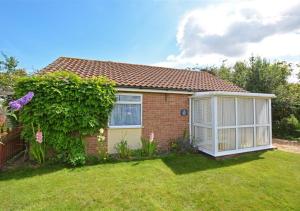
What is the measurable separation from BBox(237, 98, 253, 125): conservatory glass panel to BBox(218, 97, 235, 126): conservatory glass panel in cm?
40

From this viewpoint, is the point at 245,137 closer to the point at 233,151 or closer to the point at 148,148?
the point at 233,151

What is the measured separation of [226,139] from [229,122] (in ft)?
2.81

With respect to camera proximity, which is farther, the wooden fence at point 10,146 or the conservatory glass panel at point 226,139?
the conservatory glass panel at point 226,139

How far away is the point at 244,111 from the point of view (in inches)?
396

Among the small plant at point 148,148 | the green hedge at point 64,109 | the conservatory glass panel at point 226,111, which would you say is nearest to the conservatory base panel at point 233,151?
the conservatory glass panel at point 226,111

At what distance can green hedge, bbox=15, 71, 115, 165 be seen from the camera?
7695 millimetres

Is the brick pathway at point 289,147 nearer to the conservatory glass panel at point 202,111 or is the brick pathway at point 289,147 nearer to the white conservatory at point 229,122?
the white conservatory at point 229,122

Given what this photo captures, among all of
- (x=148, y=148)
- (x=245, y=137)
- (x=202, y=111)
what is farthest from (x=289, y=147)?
(x=148, y=148)

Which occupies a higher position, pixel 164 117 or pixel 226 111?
pixel 226 111

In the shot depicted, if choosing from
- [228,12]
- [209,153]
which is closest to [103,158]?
[209,153]

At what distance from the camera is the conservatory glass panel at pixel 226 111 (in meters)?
9.42

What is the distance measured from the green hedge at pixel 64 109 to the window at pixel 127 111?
77 centimetres

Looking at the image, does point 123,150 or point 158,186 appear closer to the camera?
point 158,186

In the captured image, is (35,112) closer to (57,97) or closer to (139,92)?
(57,97)
